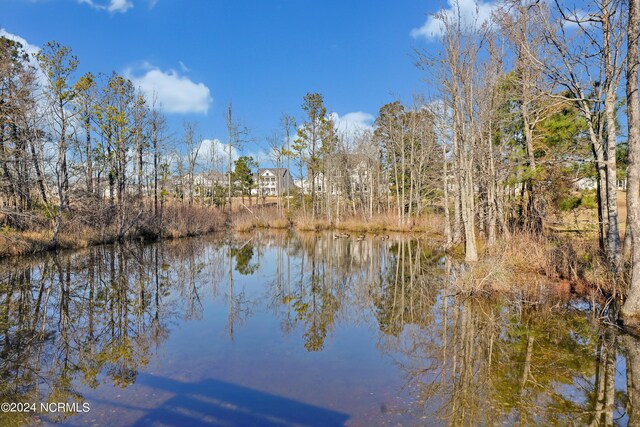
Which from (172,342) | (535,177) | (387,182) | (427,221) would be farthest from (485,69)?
(387,182)

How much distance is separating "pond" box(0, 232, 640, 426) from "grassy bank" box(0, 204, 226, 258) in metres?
4.58

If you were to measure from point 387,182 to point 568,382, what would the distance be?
106 feet

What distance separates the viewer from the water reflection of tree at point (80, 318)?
18.0ft

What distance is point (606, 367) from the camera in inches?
222

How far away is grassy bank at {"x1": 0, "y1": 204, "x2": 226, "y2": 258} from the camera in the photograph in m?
15.7

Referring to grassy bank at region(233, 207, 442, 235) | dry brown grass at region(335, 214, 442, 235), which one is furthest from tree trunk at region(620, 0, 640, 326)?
dry brown grass at region(335, 214, 442, 235)

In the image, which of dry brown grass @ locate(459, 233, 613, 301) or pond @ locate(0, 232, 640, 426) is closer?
pond @ locate(0, 232, 640, 426)

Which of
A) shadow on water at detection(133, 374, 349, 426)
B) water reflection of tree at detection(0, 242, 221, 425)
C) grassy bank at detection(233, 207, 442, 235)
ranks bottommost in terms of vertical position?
shadow on water at detection(133, 374, 349, 426)

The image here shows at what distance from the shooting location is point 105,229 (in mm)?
21359

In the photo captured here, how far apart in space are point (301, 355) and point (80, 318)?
16.7 ft

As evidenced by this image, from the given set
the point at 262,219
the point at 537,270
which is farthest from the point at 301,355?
the point at 262,219

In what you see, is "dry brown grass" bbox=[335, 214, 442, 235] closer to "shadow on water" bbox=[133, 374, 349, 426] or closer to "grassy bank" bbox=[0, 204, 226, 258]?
"grassy bank" bbox=[0, 204, 226, 258]

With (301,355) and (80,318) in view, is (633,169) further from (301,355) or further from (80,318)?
(80,318)

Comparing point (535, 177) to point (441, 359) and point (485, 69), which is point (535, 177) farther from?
point (441, 359)
